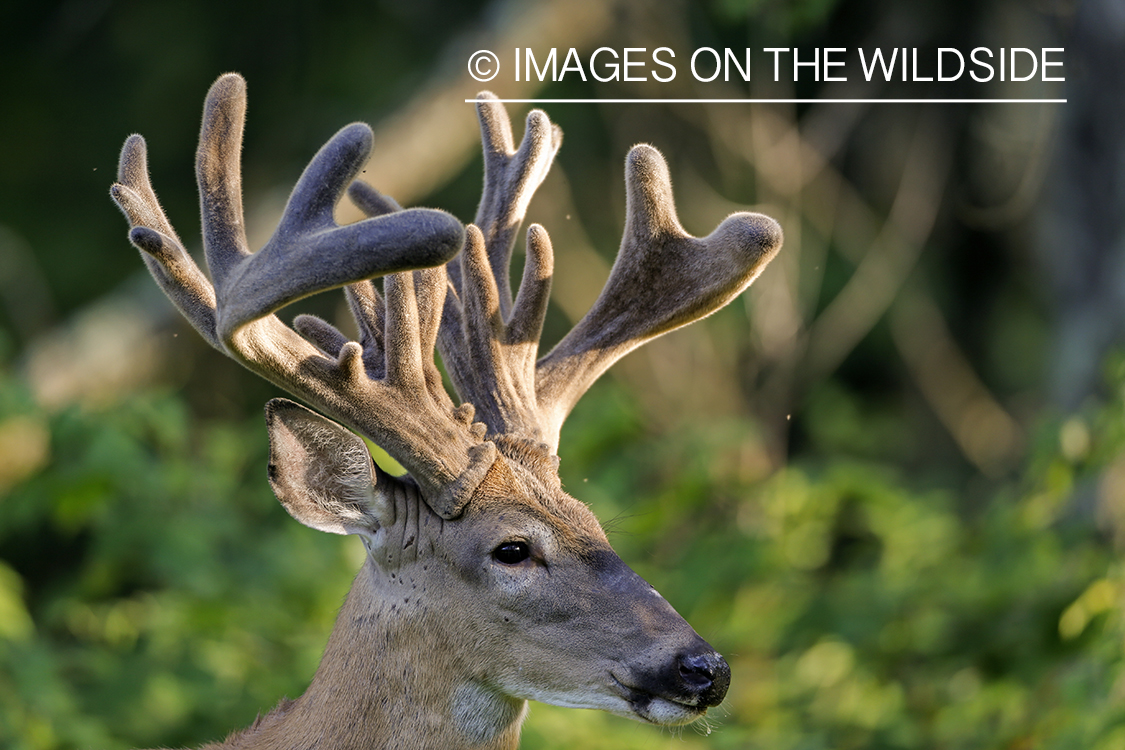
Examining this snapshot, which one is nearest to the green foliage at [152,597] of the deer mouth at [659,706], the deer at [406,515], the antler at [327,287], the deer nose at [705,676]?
the deer at [406,515]

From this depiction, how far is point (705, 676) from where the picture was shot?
2469 millimetres

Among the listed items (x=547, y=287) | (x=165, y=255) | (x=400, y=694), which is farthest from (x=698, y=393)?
(x=165, y=255)

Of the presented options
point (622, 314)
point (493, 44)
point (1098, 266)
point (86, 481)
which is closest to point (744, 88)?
point (493, 44)

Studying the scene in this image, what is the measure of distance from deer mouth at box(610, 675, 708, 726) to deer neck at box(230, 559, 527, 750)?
275 millimetres

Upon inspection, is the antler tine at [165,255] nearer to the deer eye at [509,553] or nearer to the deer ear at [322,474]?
the deer ear at [322,474]

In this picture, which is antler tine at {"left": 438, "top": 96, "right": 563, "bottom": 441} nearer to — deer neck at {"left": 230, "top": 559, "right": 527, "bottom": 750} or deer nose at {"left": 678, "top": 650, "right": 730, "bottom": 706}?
deer neck at {"left": 230, "top": 559, "right": 527, "bottom": 750}

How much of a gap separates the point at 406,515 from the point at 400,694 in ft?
1.24

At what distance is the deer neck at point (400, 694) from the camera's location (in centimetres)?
259

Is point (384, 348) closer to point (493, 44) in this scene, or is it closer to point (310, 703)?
point (310, 703)

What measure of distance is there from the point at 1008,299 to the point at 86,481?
11.0 metres

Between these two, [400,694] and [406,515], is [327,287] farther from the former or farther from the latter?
[400,694]

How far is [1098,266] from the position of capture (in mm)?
6688

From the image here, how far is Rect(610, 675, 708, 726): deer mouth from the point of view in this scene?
2477mm

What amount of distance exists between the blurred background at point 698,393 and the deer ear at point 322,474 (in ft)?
2.42
